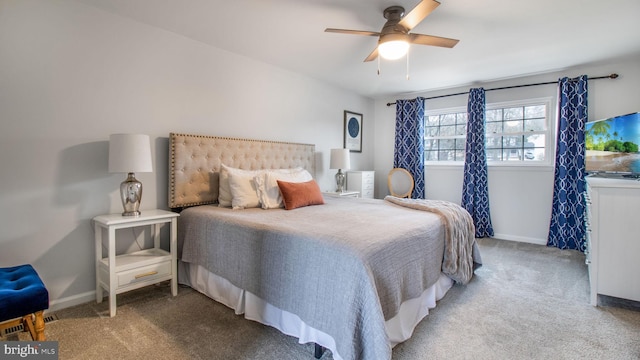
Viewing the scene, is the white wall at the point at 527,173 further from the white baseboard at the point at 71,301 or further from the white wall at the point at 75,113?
the white baseboard at the point at 71,301

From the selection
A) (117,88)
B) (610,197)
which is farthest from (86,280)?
(610,197)

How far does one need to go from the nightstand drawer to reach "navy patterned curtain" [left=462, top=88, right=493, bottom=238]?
415 cm

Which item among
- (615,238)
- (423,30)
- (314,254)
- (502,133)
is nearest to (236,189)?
(314,254)

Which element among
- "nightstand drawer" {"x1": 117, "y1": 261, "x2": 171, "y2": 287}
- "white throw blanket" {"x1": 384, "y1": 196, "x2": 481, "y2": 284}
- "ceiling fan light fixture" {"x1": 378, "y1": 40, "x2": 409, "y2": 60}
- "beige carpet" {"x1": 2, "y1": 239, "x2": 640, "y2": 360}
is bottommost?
"beige carpet" {"x1": 2, "y1": 239, "x2": 640, "y2": 360}

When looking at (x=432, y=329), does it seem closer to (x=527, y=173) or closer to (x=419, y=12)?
(x=419, y=12)

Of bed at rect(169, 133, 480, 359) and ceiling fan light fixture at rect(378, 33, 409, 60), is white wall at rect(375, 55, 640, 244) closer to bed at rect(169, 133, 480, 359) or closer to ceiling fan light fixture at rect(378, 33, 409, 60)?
bed at rect(169, 133, 480, 359)

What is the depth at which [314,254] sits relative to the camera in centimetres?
168

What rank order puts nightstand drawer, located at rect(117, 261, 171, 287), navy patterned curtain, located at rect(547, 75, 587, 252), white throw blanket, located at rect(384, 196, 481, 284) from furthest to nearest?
1. navy patterned curtain, located at rect(547, 75, 587, 252)
2. white throw blanket, located at rect(384, 196, 481, 284)
3. nightstand drawer, located at rect(117, 261, 171, 287)

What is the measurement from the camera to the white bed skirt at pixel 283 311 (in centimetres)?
174

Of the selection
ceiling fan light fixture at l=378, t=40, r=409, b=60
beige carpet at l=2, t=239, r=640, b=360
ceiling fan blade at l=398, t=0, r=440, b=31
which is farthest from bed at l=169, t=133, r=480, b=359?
ceiling fan blade at l=398, t=0, r=440, b=31

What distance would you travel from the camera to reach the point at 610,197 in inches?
91.1

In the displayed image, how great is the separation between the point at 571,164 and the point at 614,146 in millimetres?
826

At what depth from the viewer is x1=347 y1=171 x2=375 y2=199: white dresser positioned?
4973 millimetres

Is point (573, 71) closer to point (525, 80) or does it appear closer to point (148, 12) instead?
point (525, 80)
